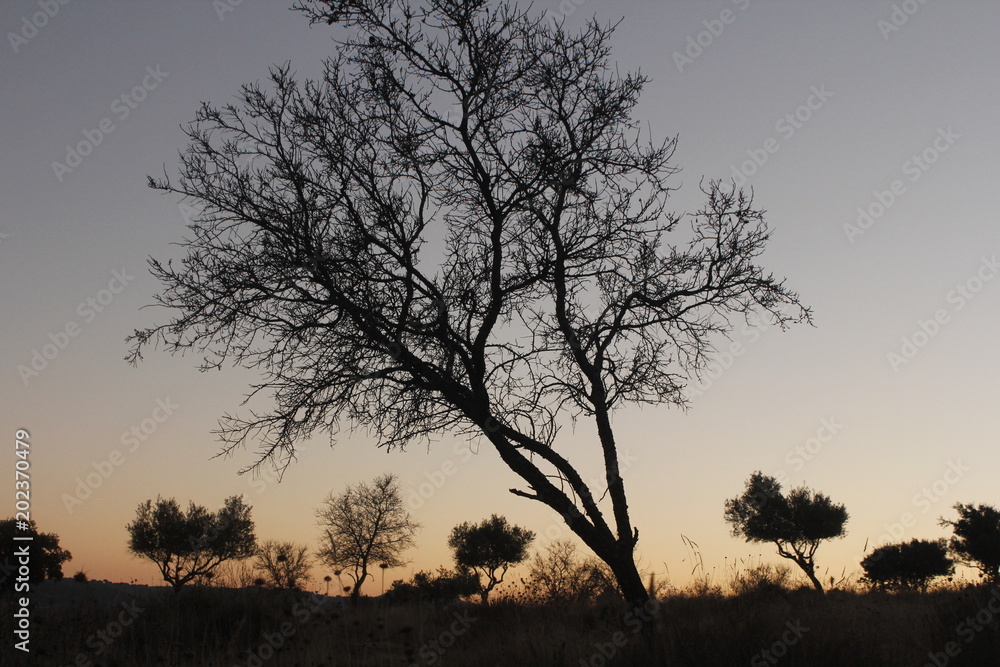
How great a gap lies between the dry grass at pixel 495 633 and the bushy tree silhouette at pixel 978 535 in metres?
30.3

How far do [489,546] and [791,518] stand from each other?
1708cm

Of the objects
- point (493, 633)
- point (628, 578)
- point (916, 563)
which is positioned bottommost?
point (493, 633)

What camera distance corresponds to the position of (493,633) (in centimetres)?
896

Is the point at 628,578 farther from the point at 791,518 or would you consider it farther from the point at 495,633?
the point at 791,518

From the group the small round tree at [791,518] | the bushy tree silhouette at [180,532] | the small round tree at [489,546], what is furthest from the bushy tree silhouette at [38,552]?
the small round tree at [791,518]

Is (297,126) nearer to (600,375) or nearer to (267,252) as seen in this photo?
(267,252)

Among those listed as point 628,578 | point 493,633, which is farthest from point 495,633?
point 628,578

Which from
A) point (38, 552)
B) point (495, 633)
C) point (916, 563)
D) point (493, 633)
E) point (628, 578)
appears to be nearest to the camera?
point (628, 578)

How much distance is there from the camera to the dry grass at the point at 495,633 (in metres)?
7.02

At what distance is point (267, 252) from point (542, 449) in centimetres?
411

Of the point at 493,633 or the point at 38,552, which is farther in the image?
the point at 38,552

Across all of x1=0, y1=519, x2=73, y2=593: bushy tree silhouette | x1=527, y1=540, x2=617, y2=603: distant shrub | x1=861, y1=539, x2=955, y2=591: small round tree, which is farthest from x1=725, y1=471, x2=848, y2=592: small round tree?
x1=0, y1=519, x2=73, y2=593: bushy tree silhouette

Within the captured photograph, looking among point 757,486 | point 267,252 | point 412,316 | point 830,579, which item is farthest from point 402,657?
point 757,486

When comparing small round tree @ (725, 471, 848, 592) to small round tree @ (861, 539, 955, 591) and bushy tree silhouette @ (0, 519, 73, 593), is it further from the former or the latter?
bushy tree silhouette @ (0, 519, 73, 593)
